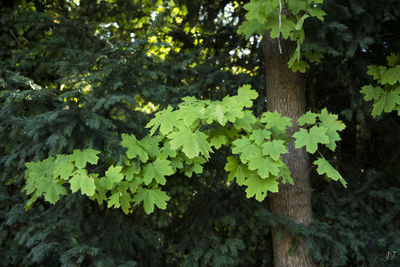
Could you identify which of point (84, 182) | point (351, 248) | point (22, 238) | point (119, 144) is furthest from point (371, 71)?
point (22, 238)

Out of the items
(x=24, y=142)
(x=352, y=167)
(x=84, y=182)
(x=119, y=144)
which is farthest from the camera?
(x=352, y=167)

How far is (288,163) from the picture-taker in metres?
3.31

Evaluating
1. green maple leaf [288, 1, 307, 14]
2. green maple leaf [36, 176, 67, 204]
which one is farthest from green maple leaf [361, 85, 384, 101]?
green maple leaf [36, 176, 67, 204]

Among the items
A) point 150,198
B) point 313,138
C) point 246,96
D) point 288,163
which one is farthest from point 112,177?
point 288,163

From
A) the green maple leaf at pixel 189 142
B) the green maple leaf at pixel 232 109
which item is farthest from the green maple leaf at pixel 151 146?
the green maple leaf at pixel 232 109

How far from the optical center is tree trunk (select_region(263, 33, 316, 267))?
3.27 metres

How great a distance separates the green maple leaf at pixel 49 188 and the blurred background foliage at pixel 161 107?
319 mm

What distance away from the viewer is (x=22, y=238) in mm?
2779

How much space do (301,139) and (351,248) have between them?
60.4 inches

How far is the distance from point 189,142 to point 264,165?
0.56m

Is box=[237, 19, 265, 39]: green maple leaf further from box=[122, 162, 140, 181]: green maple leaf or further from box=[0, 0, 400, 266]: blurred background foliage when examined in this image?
box=[122, 162, 140, 181]: green maple leaf

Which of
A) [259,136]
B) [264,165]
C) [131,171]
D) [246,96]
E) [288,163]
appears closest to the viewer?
[264,165]

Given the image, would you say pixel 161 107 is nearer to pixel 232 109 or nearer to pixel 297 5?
pixel 232 109

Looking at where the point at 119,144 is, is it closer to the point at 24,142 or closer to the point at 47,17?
the point at 24,142
